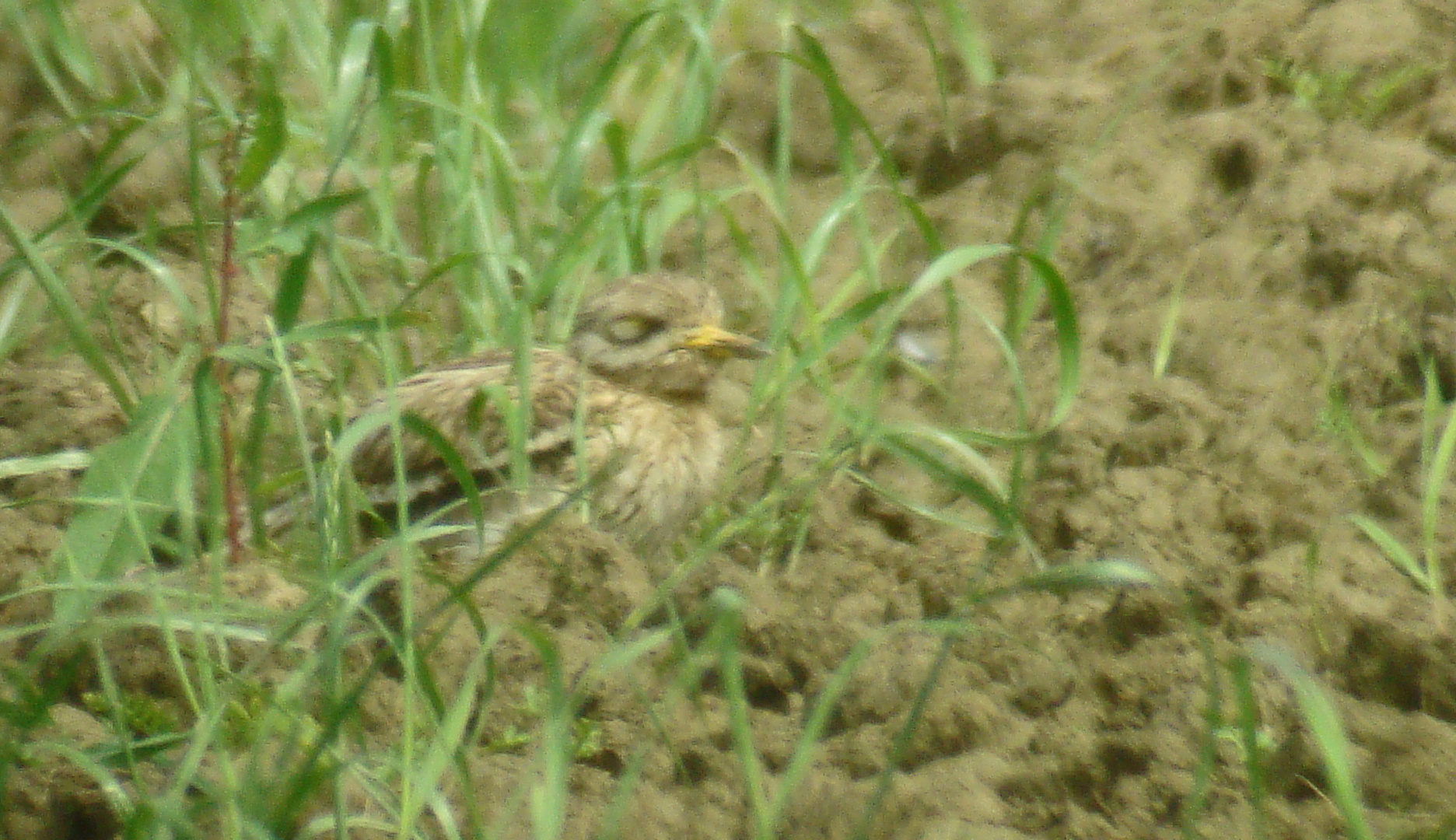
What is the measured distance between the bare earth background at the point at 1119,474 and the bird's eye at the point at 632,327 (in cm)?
43

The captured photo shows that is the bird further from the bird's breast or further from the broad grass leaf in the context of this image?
the broad grass leaf

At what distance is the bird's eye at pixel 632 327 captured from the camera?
416 centimetres

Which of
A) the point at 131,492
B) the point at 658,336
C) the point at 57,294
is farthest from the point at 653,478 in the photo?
the point at 57,294

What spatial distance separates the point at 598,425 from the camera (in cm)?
409

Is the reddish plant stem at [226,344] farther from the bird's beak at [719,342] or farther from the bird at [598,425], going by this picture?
the bird's beak at [719,342]

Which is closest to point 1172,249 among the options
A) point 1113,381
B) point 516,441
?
point 1113,381

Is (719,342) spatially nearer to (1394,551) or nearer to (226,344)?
(226,344)

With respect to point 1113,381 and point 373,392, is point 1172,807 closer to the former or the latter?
point 1113,381

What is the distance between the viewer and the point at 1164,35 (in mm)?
4699

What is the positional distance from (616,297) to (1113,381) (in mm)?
1138

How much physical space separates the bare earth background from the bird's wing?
530 millimetres

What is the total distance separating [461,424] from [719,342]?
654 mm

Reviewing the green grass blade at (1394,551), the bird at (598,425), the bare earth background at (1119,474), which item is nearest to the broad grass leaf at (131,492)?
the bare earth background at (1119,474)

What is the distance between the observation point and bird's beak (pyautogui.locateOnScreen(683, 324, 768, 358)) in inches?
162
